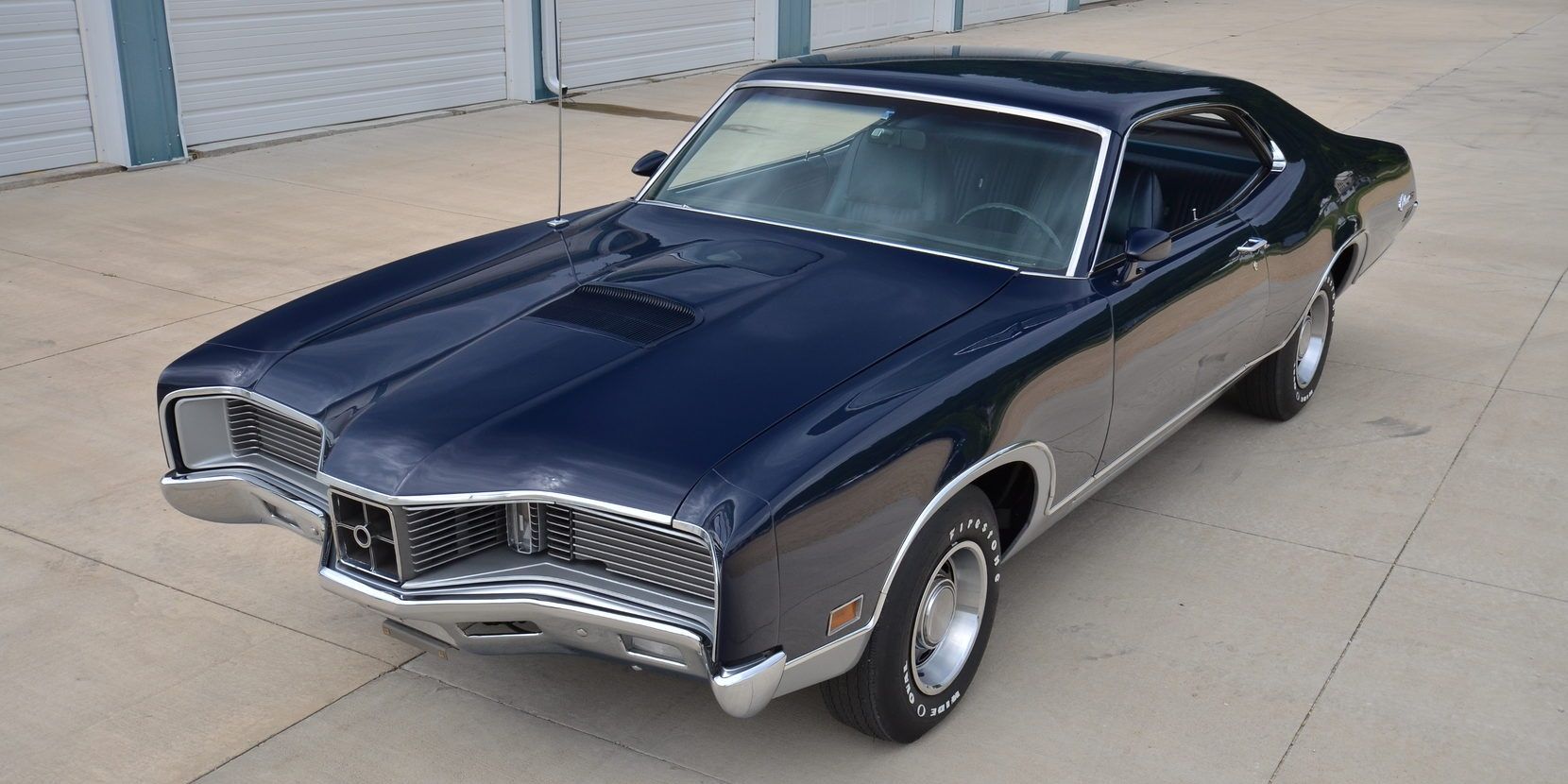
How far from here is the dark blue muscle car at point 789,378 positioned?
3.01 meters

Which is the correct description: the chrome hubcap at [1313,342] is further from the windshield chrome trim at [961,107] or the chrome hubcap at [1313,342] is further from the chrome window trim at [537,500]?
the chrome window trim at [537,500]

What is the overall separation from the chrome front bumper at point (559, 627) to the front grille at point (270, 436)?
181 millimetres

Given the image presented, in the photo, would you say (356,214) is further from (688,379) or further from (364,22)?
(688,379)

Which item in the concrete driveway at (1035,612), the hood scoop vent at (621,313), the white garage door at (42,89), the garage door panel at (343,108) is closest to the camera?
the concrete driveway at (1035,612)

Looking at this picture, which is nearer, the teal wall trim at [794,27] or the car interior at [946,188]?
the car interior at [946,188]

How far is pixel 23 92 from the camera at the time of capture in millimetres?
9148

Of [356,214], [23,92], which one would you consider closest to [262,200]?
[356,214]

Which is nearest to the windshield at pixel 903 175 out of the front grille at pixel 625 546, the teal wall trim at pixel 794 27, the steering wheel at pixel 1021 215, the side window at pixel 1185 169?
the steering wheel at pixel 1021 215

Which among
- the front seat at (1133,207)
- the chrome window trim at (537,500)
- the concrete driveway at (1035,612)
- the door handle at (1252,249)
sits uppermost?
the front seat at (1133,207)

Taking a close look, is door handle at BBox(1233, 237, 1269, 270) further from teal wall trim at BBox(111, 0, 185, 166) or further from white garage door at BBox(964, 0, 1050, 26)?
white garage door at BBox(964, 0, 1050, 26)

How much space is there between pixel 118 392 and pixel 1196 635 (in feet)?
14.0

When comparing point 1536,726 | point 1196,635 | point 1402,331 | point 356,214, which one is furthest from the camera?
point 356,214

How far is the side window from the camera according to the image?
4.81m

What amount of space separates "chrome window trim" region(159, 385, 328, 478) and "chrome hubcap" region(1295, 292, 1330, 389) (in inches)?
157
